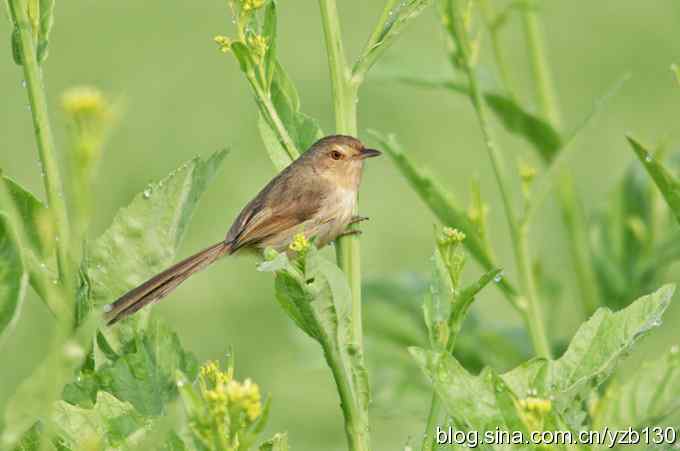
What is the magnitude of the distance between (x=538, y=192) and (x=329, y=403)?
4.35m

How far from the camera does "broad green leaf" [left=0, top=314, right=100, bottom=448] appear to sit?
1.96 metres

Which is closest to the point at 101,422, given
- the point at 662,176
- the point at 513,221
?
the point at 662,176

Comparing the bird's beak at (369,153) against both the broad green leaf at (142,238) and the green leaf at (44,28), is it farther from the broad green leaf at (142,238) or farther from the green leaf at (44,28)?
the green leaf at (44,28)

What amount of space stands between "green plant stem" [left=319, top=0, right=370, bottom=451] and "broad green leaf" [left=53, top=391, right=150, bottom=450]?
385mm

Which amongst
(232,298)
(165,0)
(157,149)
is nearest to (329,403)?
(232,298)

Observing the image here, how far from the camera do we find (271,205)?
4691 mm

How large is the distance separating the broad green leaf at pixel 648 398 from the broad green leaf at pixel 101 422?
3.25 ft

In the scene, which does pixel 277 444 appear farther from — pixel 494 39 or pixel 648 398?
pixel 494 39

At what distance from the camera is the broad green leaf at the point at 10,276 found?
2217 mm

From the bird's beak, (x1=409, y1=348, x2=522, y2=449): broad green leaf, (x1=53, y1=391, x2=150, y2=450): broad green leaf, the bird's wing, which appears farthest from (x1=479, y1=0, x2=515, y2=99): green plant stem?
(x1=53, y1=391, x2=150, y2=450): broad green leaf

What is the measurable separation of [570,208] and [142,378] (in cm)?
243

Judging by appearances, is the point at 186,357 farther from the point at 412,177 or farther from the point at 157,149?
the point at 157,149

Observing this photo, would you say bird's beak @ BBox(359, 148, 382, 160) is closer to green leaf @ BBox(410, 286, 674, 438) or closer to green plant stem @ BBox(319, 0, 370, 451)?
green plant stem @ BBox(319, 0, 370, 451)

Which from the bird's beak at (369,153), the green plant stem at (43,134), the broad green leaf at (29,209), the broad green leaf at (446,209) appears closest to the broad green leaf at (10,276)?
the green plant stem at (43,134)
